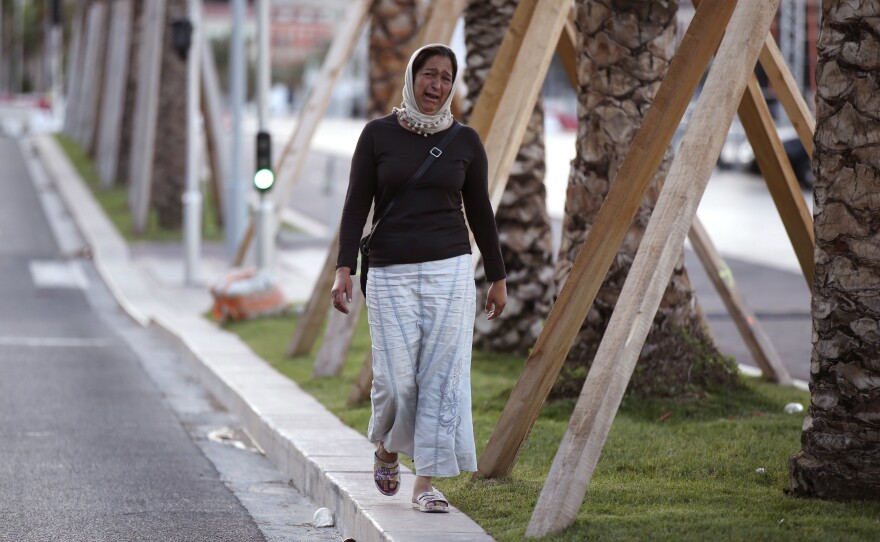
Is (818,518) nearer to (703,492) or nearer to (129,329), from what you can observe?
(703,492)

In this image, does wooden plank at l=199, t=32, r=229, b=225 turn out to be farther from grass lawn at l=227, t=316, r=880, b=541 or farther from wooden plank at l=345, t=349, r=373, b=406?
wooden plank at l=345, t=349, r=373, b=406

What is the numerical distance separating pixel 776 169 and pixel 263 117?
7.87 m

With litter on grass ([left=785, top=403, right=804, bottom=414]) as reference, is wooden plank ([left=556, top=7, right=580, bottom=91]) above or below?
above

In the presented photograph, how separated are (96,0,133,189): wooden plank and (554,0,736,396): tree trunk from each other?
74.0ft

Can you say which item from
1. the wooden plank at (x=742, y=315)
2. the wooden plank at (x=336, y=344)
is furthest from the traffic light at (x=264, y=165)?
the wooden plank at (x=742, y=315)

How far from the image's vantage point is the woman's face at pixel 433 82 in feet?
19.7

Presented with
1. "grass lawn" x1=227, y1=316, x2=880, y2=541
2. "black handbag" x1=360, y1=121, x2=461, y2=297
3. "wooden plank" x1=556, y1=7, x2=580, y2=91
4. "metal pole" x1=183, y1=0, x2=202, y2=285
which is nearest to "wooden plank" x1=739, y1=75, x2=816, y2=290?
"grass lawn" x1=227, y1=316, x2=880, y2=541

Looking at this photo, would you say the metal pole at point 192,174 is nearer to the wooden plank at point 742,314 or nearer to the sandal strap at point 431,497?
the wooden plank at point 742,314

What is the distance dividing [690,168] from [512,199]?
5381 millimetres

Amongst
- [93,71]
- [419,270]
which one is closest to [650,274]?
[419,270]

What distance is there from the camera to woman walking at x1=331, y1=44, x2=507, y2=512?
20.0 feet

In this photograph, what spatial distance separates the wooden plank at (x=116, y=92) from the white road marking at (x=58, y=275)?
10047 millimetres

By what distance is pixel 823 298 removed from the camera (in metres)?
6.11

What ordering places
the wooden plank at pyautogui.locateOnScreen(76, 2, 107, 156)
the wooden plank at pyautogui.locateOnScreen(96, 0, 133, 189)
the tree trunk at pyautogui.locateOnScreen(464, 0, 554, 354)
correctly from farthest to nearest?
the wooden plank at pyautogui.locateOnScreen(76, 2, 107, 156) < the wooden plank at pyautogui.locateOnScreen(96, 0, 133, 189) < the tree trunk at pyautogui.locateOnScreen(464, 0, 554, 354)
